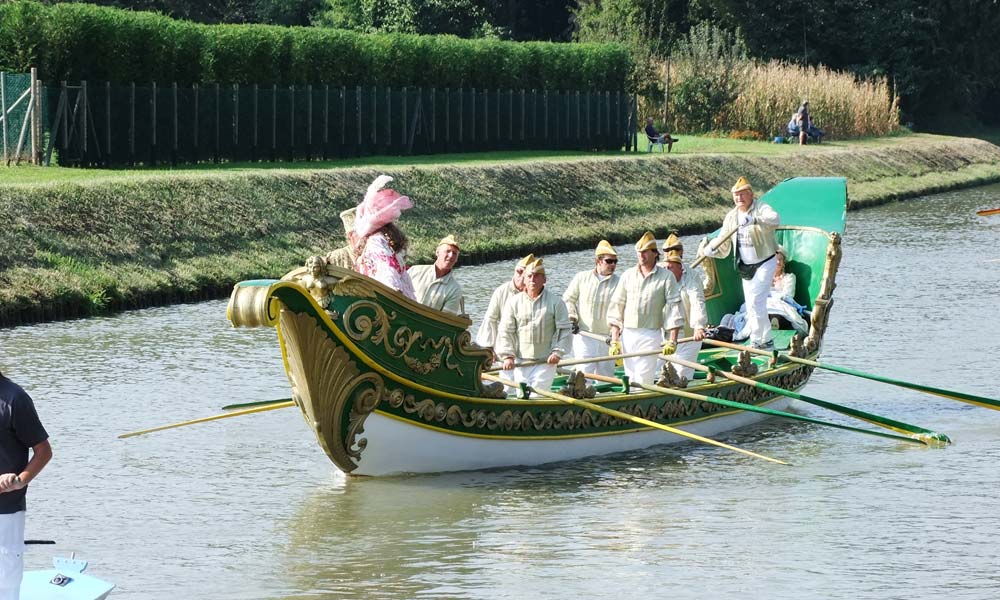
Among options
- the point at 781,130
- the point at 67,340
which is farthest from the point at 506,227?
the point at 781,130

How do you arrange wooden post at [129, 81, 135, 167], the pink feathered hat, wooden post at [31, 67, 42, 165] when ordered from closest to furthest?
the pink feathered hat
wooden post at [31, 67, 42, 165]
wooden post at [129, 81, 135, 167]

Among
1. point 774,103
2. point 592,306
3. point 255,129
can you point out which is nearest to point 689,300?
point 592,306

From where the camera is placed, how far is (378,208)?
1292cm

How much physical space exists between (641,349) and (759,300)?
2.44m

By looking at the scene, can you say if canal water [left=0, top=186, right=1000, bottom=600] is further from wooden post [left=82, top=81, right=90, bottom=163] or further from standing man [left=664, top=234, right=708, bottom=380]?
wooden post [left=82, top=81, right=90, bottom=163]

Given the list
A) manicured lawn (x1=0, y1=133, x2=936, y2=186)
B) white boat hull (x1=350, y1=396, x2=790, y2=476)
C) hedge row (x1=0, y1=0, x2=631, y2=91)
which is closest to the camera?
white boat hull (x1=350, y1=396, x2=790, y2=476)

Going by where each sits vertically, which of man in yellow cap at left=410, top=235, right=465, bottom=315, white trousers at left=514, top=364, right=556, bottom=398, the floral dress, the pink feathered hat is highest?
the pink feathered hat

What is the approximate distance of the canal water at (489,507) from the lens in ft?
36.4

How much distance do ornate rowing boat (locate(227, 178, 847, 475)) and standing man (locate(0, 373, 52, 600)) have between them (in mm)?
3963

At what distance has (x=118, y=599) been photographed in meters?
10.5

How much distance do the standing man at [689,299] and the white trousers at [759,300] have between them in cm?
153

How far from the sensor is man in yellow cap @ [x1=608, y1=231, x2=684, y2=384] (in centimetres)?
1514

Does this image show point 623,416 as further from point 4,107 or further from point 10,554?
point 4,107

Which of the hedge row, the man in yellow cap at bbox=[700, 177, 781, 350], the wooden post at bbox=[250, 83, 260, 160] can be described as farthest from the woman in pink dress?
the wooden post at bbox=[250, 83, 260, 160]
